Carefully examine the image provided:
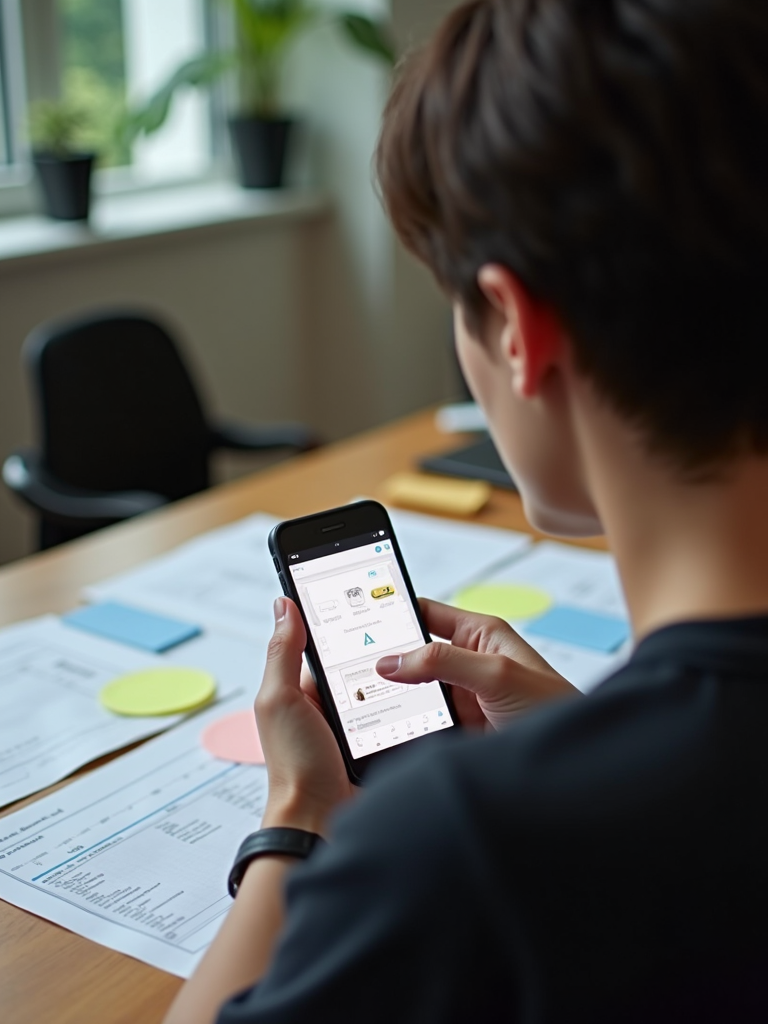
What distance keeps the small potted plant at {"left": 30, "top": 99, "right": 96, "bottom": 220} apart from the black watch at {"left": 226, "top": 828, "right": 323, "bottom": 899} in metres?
2.10

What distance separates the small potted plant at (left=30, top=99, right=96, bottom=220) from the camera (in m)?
2.56

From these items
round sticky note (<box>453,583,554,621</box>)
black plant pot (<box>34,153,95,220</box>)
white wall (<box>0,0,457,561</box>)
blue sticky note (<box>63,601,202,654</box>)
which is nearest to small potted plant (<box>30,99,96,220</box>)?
black plant pot (<box>34,153,95,220</box>)

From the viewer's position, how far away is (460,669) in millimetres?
860

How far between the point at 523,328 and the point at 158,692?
0.69 meters

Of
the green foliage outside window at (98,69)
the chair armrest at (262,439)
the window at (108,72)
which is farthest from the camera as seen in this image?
the green foliage outside window at (98,69)

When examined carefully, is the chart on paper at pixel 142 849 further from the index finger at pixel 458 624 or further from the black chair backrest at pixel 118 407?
the black chair backrest at pixel 118 407

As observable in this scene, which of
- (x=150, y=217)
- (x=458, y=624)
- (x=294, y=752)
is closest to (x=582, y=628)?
(x=458, y=624)

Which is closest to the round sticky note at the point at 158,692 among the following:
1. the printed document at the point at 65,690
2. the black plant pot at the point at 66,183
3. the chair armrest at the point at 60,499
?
the printed document at the point at 65,690

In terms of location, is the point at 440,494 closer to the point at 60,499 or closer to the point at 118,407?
the point at 60,499

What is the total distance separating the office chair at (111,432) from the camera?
1.95 m

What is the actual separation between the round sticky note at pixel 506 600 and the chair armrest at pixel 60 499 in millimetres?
642

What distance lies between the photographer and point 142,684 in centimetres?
118

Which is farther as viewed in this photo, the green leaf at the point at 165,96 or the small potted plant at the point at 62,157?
the green leaf at the point at 165,96

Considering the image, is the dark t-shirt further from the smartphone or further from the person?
the smartphone
